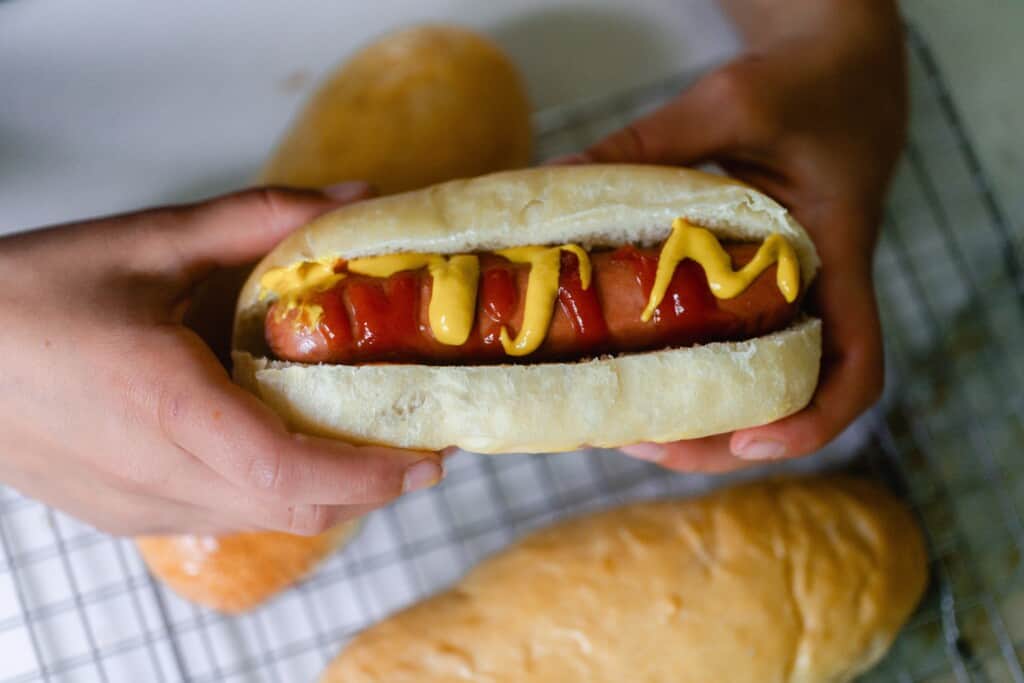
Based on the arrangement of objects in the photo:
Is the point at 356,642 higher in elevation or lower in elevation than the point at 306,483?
lower

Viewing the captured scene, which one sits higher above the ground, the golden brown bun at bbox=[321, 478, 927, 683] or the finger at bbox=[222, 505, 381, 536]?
the finger at bbox=[222, 505, 381, 536]

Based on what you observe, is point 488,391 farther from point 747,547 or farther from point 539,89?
point 539,89

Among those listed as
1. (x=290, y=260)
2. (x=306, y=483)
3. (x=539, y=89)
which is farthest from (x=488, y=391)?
(x=539, y=89)

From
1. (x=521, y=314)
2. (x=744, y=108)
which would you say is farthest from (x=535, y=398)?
(x=744, y=108)

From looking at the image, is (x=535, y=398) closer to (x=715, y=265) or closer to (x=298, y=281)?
(x=715, y=265)

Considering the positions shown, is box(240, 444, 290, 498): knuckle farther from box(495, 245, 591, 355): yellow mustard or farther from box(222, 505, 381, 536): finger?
box(495, 245, 591, 355): yellow mustard

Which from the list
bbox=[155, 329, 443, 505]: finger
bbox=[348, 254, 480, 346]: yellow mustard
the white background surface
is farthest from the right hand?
the white background surface
